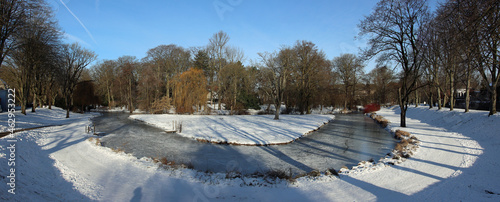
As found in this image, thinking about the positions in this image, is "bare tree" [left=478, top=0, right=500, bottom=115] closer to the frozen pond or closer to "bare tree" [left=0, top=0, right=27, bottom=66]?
the frozen pond

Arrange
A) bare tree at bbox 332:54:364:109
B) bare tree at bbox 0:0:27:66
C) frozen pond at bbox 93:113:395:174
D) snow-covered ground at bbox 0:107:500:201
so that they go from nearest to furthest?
snow-covered ground at bbox 0:107:500:201, frozen pond at bbox 93:113:395:174, bare tree at bbox 0:0:27:66, bare tree at bbox 332:54:364:109

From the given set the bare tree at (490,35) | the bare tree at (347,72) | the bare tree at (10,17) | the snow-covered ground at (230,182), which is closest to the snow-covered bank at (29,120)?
the bare tree at (10,17)

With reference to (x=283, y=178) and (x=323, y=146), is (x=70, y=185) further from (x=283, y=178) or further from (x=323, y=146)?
(x=323, y=146)

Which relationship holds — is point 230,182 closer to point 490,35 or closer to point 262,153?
point 262,153

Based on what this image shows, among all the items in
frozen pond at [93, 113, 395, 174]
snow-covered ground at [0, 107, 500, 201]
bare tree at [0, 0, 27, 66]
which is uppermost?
bare tree at [0, 0, 27, 66]

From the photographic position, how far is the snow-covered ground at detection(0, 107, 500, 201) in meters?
4.92

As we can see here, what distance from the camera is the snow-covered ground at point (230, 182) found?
4.92 metres

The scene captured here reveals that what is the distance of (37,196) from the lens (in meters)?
4.21

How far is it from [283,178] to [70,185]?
18.4ft

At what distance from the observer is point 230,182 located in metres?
6.18

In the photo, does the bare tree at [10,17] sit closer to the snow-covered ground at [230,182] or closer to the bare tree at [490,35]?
the snow-covered ground at [230,182]

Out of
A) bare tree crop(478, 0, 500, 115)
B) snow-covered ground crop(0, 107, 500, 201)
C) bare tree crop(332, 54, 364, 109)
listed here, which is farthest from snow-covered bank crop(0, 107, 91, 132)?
bare tree crop(332, 54, 364, 109)

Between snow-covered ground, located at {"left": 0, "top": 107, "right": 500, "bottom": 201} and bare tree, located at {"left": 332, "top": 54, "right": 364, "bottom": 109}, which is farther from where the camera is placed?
bare tree, located at {"left": 332, "top": 54, "right": 364, "bottom": 109}

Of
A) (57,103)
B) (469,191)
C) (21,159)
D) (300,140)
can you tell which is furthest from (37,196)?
(57,103)
